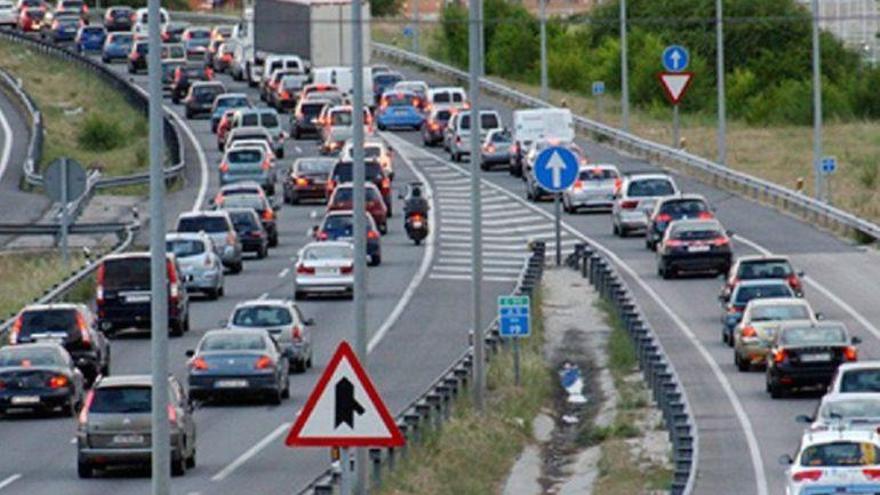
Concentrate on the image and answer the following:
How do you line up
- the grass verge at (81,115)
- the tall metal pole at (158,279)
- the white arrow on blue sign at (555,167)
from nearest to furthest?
the tall metal pole at (158,279)
the white arrow on blue sign at (555,167)
the grass verge at (81,115)

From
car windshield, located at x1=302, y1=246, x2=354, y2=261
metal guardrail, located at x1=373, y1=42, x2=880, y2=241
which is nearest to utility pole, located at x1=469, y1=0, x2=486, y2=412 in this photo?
car windshield, located at x1=302, y1=246, x2=354, y2=261

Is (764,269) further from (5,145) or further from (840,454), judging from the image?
(5,145)

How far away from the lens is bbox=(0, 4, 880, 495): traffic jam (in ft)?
124

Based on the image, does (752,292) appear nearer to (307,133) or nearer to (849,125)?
(307,133)

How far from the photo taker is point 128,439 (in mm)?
37688

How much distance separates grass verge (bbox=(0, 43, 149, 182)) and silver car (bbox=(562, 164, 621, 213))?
18.5m

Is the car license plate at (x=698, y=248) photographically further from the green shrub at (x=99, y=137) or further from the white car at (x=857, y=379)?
the green shrub at (x=99, y=137)

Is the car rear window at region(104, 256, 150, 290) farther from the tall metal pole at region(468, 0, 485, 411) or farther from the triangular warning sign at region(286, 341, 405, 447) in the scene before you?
the triangular warning sign at region(286, 341, 405, 447)

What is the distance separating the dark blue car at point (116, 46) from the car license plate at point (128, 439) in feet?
290

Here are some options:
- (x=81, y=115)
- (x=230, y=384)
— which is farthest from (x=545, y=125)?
(x=230, y=384)

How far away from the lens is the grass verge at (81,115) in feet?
319

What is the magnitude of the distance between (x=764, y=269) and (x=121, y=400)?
2194 centimetres

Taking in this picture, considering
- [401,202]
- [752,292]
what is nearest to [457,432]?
[752,292]

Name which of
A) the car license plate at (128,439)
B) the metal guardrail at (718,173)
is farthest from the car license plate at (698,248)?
the car license plate at (128,439)
